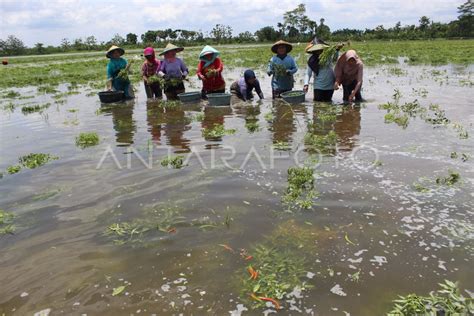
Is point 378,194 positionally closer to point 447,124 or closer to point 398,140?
point 398,140

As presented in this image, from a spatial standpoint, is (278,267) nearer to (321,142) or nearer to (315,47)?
(321,142)

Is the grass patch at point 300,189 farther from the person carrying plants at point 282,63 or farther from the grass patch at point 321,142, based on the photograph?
the person carrying plants at point 282,63

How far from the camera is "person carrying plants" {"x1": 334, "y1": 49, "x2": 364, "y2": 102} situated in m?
9.52

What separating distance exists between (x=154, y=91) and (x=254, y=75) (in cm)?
345

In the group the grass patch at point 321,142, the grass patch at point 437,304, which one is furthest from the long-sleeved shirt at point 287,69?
the grass patch at point 437,304

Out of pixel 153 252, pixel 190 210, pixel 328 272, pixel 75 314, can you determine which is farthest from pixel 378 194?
pixel 75 314

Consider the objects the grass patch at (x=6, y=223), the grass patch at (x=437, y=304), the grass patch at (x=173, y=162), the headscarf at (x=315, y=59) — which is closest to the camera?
the grass patch at (x=437, y=304)

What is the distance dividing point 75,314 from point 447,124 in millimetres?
7534

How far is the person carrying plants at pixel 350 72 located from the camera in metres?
9.52

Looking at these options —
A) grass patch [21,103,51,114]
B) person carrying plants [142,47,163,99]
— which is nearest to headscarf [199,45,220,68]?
person carrying plants [142,47,163,99]

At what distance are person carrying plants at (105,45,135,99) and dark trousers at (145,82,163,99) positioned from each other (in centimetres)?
69

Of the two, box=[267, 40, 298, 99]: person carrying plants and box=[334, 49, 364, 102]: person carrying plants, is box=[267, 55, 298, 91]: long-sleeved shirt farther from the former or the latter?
box=[334, 49, 364, 102]: person carrying plants

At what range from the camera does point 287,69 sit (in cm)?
1056

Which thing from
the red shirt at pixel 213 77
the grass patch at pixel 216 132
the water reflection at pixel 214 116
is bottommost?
the grass patch at pixel 216 132
